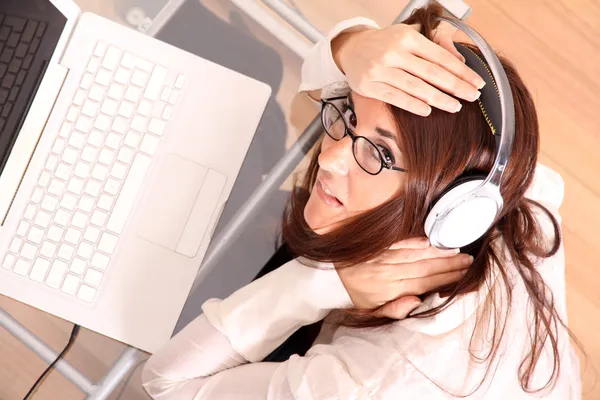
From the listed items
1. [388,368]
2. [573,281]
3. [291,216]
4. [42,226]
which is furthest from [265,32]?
[573,281]

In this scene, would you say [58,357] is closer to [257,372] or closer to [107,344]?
[107,344]

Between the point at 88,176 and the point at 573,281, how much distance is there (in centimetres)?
100

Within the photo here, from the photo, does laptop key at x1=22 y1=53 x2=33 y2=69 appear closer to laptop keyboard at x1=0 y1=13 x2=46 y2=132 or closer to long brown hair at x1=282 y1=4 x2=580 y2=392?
laptop keyboard at x1=0 y1=13 x2=46 y2=132

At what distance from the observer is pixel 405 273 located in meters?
0.78

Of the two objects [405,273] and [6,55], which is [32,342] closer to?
[6,55]

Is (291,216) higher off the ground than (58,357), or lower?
higher

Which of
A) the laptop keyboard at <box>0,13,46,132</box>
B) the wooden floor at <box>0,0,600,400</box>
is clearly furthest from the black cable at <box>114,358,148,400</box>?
the wooden floor at <box>0,0,600,400</box>

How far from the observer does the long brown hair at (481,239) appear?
0.65 meters

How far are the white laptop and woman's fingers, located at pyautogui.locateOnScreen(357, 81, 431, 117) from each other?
0.84 ft

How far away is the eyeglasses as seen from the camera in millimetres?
695

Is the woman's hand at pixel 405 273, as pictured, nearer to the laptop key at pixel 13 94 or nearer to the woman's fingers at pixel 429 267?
the woman's fingers at pixel 429 267

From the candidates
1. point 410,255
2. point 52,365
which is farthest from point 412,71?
point 52,365

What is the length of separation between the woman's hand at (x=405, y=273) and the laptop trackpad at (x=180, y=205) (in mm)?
270

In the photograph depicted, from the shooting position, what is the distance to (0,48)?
0.76 m
